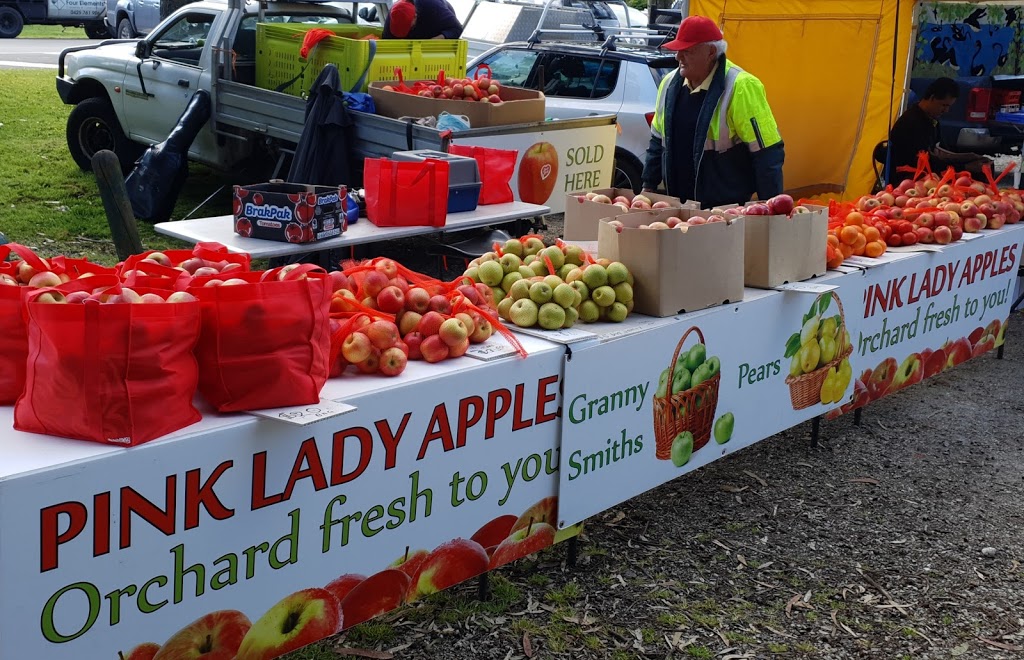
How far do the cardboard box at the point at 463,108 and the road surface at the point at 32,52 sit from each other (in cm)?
1391

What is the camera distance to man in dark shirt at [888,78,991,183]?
8101mm

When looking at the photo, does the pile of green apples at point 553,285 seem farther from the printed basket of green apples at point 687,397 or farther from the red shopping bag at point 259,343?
the red shopping bag at point 259,343

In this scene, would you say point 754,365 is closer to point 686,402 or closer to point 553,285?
point 686,402

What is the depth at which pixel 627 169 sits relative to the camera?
1062cm

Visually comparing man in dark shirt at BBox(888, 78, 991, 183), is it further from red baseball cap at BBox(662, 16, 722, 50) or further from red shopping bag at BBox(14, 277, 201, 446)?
red shopping bag at BBox(14, 277, 201, 446)

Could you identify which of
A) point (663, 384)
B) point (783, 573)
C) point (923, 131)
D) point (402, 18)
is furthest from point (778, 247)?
point (402, 18)

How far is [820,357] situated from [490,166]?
106 inches

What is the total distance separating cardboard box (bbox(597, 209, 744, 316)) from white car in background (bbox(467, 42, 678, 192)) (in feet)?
20.2

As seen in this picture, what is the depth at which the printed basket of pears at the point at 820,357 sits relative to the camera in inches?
198

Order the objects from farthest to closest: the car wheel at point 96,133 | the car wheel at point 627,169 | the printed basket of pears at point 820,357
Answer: the car wheel at point 96,133 < the car wheel at point 627,169 < the printed basket of pears at point 820,357

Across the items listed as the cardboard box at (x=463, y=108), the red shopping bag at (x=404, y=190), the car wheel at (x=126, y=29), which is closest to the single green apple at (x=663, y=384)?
the red shopping bag at (x=404, y=190)

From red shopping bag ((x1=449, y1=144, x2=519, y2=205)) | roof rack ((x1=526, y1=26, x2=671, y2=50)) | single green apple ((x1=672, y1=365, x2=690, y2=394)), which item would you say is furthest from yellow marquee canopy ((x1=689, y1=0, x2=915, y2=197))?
single green apple ((x1=672, y1=365, x2=690, y2=394))

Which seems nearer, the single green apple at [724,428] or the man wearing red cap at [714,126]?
the single green apple at [724,428]

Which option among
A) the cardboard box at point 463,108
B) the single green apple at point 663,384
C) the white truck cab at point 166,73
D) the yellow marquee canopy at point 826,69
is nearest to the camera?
the single green apple at point 663,384
